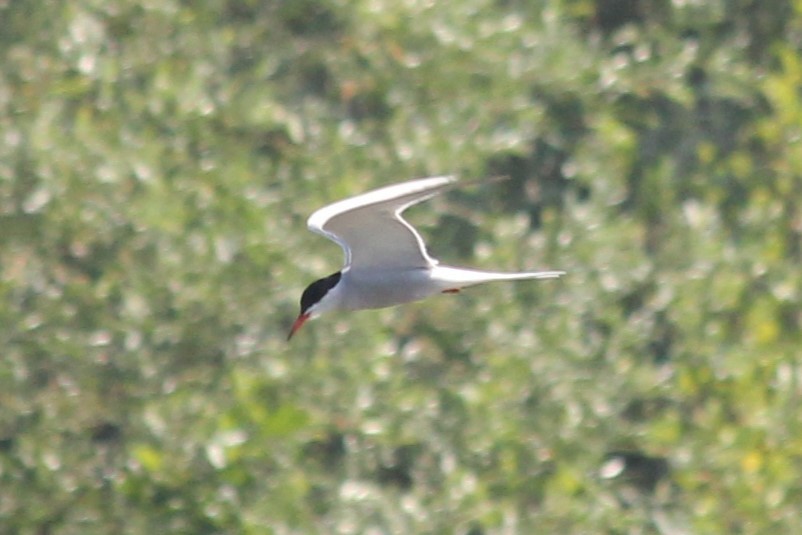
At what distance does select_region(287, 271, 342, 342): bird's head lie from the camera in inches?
205

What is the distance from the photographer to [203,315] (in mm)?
6766

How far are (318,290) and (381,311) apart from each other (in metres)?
1.44

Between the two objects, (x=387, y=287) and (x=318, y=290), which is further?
(x=318, y=290)

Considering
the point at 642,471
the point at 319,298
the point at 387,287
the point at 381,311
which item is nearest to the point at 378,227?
the point at 387,287

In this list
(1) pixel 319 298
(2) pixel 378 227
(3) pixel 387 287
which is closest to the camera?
(2) pixel 378 227

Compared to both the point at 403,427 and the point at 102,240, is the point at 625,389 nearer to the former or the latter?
the point at 403,427

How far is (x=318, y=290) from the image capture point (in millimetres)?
5305

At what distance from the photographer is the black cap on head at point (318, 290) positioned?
5242 mm

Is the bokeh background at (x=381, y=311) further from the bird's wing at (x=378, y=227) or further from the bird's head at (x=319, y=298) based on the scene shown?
the bird's wing at (x=378, y=227)

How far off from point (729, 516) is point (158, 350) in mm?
2163

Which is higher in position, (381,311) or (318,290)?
(318,290)

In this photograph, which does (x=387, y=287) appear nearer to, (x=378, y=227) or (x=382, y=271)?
(x=382, y=271)

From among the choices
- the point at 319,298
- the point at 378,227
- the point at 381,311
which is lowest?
the point at 381,311

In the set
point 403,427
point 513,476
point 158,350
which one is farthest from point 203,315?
point 513,476
